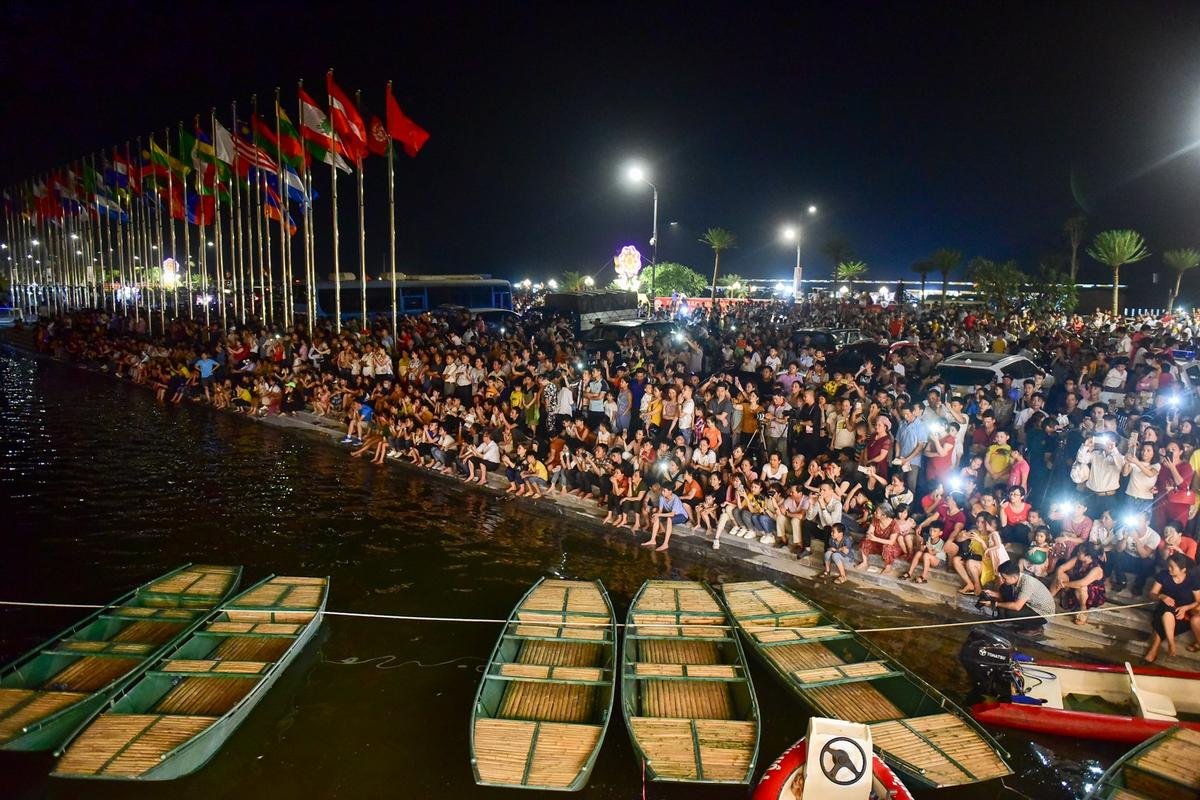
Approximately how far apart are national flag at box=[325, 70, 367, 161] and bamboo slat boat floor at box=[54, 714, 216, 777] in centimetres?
2250

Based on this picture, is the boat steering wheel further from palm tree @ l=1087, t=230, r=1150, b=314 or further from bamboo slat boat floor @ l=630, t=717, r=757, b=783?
palm tree @ l=1087, t=230, r=1150, b=314

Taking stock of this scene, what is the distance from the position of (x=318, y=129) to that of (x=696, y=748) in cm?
2677

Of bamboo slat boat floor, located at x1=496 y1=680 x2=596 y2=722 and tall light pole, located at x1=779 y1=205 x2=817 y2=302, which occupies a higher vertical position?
tall light pole, located at x1=779 y1=205 x2=817 y2=302

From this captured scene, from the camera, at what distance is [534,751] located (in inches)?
302

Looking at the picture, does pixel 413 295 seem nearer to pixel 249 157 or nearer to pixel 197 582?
pixel 249 157

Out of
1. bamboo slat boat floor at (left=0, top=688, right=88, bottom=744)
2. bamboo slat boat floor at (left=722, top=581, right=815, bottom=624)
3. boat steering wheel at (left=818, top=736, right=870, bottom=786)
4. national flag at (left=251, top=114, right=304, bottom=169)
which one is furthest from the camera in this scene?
national flag at (left=251, top=114, right=304, bottom=169)

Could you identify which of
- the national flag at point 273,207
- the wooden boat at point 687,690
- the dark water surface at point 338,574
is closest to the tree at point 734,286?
the national flag at point 273,207

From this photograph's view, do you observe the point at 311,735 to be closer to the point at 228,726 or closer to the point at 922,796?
the point at 228,726

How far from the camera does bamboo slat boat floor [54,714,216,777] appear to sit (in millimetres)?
7504

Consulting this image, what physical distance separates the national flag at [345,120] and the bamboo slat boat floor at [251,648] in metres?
20.9

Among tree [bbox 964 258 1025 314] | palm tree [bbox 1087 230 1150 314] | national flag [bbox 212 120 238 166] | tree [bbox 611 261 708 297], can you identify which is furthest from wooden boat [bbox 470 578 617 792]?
tree [bbox 611 261 708 297]

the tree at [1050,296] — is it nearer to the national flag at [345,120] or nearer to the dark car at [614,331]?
the dark car at [614,331]

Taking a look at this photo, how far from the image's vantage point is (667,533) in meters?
14.1

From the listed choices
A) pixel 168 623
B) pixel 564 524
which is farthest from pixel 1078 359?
pixel 168 623
